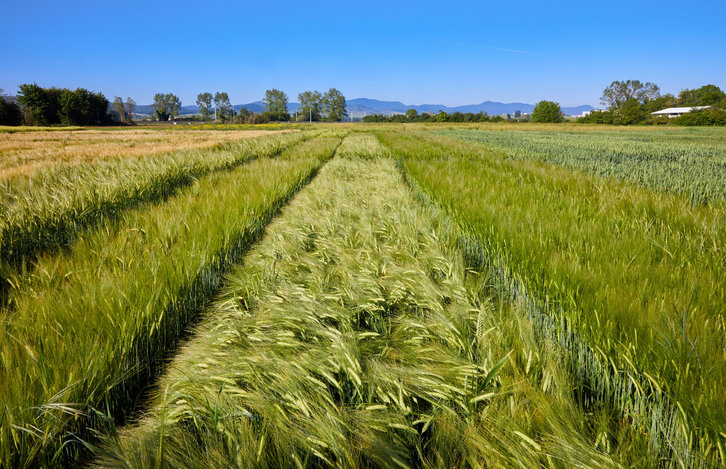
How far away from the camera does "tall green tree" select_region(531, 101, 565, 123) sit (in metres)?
67.9

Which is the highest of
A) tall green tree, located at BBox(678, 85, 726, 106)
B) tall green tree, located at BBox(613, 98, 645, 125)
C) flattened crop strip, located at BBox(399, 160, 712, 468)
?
tall green tree, located at BBox(678, 85, 726, 106)

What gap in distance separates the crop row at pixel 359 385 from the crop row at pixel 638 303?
0.14 metres

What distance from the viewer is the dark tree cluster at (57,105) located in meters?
52.1

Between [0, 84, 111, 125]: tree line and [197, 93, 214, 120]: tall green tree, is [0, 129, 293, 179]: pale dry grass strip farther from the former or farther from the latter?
[197, 93, 214, 120]: tall green tree

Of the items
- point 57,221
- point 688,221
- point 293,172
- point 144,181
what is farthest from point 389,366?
point 293,172

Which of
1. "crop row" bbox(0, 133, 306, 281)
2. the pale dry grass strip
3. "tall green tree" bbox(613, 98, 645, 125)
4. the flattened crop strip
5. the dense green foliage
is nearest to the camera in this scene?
the flattened crop strip

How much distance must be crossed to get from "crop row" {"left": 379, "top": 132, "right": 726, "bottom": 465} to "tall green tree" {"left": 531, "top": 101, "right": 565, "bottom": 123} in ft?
265

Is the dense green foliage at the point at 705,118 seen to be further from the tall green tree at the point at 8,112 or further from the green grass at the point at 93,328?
the tall green tree at the point at 8,112

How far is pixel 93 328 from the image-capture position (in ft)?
3.66

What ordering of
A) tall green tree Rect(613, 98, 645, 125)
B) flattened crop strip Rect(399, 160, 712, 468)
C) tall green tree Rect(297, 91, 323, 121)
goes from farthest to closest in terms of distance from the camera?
1. tall green tree Rect(297, 91, 323, 121)
2. tall green tree Rect(613, 98, 645, 125)
3. flattened crop strip Rect(399, 160, 712, 468)

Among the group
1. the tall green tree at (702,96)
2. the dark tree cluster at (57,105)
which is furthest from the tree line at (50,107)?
the tall green tree at (702,96)

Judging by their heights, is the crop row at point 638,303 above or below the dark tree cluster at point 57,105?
below

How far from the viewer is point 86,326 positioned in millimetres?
1108

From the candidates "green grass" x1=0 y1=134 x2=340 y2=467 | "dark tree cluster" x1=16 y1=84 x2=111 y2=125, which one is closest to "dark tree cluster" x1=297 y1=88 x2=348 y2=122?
"dark tree cluster" x1=16 y1=84 x2=111 y2=125
